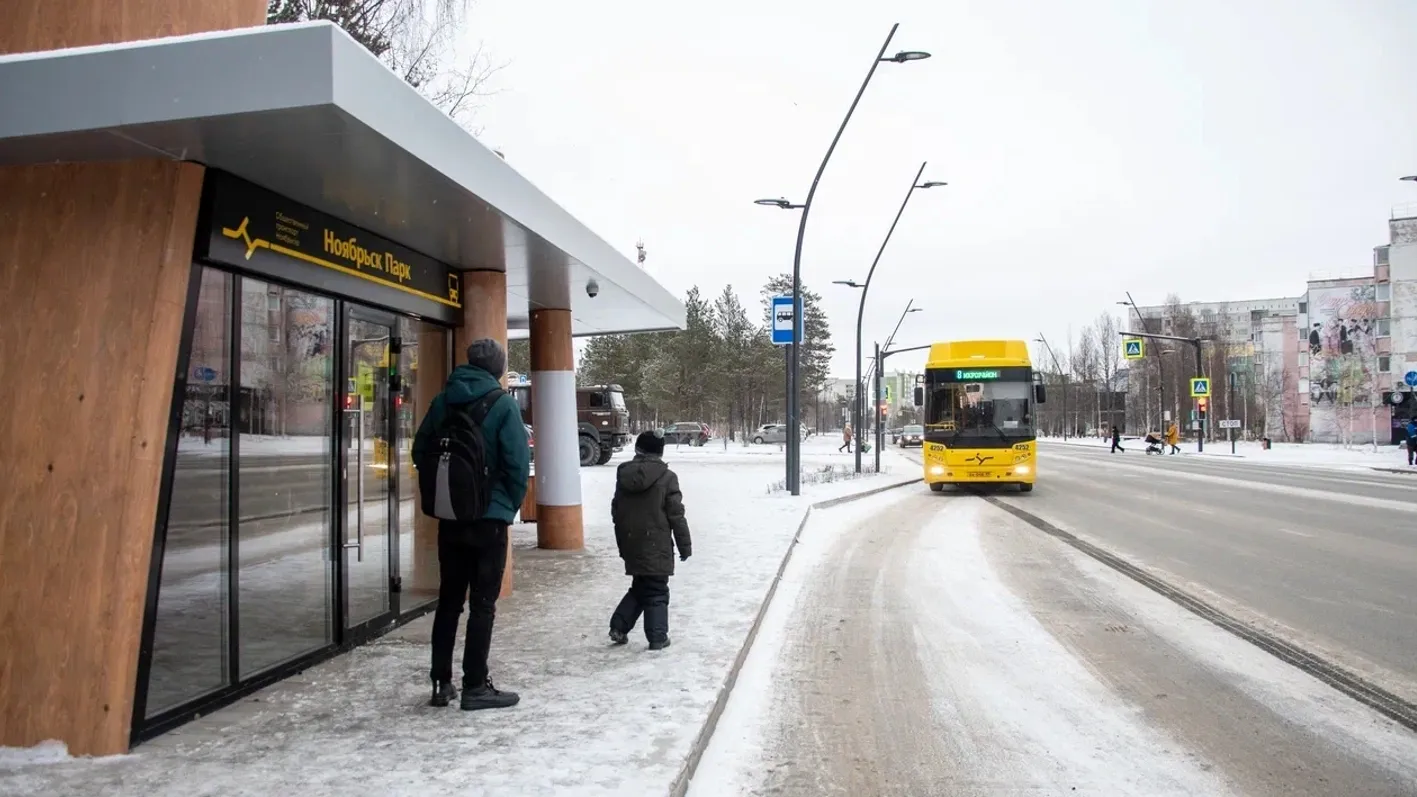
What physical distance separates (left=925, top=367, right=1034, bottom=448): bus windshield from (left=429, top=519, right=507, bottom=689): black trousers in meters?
18.1

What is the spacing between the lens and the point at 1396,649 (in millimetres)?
6840

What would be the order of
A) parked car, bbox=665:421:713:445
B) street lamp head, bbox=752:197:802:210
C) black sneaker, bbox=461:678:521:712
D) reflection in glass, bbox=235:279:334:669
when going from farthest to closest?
parked car, bbox=665:421:713:445 → street lamp head, bbox=752:197:802:210 → reflection in glass, bbox=235:279:334:669 → black sneaker, bbox=461:678:521:712

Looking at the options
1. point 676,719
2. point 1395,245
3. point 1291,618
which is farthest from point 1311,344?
point 676,719

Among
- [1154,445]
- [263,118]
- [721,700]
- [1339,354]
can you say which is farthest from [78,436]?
[1339,354]

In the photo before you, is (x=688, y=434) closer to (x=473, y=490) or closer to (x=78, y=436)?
(x=473, y=490)

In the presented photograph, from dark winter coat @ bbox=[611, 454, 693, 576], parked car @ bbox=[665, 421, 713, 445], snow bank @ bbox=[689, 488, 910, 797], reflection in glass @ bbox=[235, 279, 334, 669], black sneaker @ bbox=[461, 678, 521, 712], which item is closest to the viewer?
snow bank @ bbox=[689, 488, 910, 797]

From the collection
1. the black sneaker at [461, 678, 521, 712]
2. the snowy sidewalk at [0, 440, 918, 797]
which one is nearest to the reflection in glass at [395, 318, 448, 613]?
the snowy sidewalk at [0, 440, 918, 797]

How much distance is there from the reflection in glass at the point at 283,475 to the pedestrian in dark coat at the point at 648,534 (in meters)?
1.95

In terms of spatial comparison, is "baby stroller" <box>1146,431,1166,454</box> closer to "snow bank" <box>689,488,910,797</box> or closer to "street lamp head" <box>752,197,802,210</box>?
"street lamp head" <box>752,197,802,210</box>

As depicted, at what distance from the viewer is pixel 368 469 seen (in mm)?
6914

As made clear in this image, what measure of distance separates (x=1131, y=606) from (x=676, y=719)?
5442 mm

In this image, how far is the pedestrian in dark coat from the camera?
6.47m

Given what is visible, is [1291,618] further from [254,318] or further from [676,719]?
[254,318]

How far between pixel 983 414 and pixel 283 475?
17.7 meters
